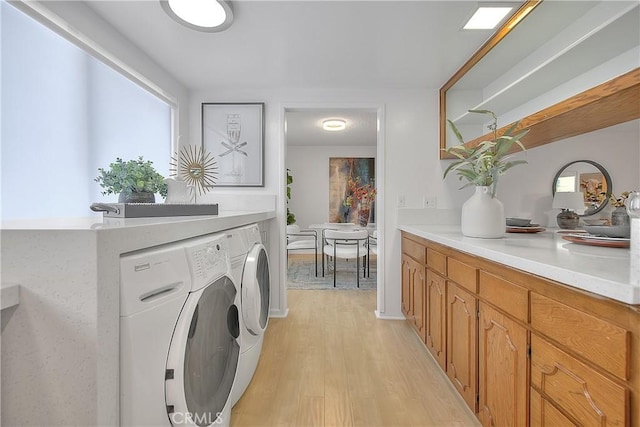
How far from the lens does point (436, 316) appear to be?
6.04 ft

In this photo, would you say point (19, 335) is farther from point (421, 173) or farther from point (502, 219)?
point (421, 173)

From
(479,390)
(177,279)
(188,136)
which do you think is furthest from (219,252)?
(188,136)

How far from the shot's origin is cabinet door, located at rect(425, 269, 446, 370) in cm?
173

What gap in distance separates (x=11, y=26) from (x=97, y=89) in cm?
49

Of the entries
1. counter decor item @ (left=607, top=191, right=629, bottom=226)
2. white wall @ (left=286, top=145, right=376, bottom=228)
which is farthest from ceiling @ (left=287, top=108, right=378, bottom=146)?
counter decor item @ (left=607, top=191, right=629, bottom=226)

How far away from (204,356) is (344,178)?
5.60 meters

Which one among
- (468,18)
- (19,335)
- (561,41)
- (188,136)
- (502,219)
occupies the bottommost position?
(19,335)

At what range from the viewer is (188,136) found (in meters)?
2.85

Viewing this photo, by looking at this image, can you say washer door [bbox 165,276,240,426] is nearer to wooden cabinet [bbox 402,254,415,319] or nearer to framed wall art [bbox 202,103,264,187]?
wooden cabinet [bbox 402,254,415,319]

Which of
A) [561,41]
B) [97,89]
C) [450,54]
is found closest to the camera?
[561,41]

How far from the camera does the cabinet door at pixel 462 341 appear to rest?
1346 millimetres

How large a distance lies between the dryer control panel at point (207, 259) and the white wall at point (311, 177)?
5.17 meters

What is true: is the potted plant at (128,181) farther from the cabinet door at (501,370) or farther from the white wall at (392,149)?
the cabinet door at (501,370)

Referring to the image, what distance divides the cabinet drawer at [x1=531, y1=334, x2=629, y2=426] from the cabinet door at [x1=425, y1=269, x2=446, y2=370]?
2.60ft
